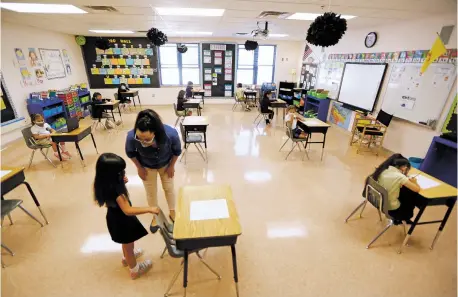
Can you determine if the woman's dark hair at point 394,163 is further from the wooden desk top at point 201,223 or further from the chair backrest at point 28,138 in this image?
the chair backrest at point 28,138

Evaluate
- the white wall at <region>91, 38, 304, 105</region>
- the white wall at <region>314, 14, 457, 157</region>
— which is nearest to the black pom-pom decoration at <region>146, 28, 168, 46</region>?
the white wall at <region>314, 14, 457, 157</region>

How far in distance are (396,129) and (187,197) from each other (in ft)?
17.9

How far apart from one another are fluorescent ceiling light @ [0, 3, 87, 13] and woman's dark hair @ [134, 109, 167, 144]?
3278 millimetres

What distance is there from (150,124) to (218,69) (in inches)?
350

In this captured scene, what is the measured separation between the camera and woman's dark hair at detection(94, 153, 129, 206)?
5.54 ft

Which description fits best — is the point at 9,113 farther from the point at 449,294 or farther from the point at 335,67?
the point at 335,67

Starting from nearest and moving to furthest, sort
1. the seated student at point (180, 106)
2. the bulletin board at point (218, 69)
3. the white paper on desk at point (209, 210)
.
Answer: the white paper on desk at point (209, 210)
the seated student at point (180, 106)
the bulletin board at point (218, 69)

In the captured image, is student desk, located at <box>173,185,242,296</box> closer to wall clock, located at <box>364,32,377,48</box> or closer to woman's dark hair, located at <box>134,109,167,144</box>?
woman's dark hair, located at <box>134,109,167,144</box>

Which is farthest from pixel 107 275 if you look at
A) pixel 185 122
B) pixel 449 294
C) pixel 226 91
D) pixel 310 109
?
pixel 226 91

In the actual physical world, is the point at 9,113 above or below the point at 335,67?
below

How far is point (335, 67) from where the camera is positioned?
7324mm

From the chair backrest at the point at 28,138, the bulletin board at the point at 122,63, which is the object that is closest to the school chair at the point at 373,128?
the chair backrest at the point at 28,138

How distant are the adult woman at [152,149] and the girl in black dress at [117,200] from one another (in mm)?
396

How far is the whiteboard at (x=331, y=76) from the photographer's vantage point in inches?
282
